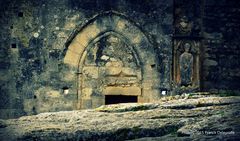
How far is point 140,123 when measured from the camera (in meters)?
3.82

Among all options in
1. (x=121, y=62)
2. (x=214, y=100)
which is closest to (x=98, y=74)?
(x=121, y=62)

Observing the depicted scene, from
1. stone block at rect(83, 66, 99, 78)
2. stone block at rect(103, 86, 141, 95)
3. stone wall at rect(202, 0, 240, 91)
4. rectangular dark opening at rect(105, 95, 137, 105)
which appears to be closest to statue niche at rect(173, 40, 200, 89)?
stone wall at rect(202, 0, 240, 91)

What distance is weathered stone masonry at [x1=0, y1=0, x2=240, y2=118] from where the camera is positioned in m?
9.65

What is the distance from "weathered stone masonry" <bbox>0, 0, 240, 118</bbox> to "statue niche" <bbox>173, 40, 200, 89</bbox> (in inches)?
0.9

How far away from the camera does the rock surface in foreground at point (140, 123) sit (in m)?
3.40

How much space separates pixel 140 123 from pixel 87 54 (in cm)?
617

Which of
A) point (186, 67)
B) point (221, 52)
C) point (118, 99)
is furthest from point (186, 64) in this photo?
point (118, 99)

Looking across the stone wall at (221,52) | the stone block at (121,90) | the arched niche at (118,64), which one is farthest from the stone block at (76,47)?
the stone wall at (221,52)

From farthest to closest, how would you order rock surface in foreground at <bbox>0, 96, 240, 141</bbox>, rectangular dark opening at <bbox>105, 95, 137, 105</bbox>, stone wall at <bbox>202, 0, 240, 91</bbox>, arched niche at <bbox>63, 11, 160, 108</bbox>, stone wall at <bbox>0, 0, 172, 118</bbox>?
stone wall at <bbox>202, 0, 240, 91</bbox> < rectangular dark opening at <bbox>105, 95, 137, 105</bbox> < arched niche at <bbox>63, 11, 160, 108</bbox> < stone wall at <bbox>0, 0, 172, 118</bbox> < rock surface in foreground at <bbox>0, 96, 240, 141</bbox>

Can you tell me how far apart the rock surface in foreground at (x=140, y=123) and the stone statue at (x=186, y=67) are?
5.40 meters

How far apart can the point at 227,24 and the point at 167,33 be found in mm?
1587

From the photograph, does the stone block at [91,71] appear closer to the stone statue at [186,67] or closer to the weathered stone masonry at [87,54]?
the weathered stone masonry at [87,54]

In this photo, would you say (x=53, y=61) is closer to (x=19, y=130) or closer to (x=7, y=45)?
(x=7, y=45)

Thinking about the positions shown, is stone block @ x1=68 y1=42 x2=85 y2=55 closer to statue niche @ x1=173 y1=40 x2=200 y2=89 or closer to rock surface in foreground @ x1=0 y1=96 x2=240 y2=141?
statue niche @ x1=173 y1=40 x2=200 y2=89
